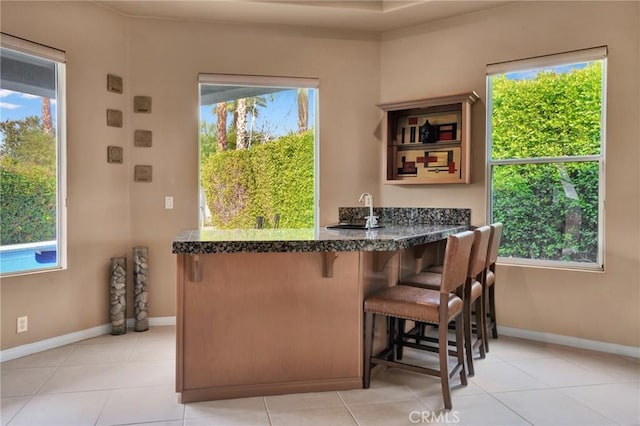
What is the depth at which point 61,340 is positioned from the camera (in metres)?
3.38

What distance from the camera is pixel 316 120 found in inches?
164

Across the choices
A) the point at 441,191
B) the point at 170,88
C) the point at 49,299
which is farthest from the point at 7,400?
the point at 441,191

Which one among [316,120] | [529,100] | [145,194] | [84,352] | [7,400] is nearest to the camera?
[7,400]

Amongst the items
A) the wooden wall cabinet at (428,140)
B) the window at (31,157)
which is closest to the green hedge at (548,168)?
the wooden wall cabinet at (428,140)

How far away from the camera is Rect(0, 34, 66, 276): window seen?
309cm

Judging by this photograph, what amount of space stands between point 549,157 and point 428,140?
3.28ft

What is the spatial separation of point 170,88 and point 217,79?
0.43 metres

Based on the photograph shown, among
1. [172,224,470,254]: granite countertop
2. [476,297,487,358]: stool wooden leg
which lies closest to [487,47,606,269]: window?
[476,297,487,358]: stool wooden leg

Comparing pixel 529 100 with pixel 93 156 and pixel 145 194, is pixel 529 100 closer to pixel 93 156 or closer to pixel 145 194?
pixel 145 194

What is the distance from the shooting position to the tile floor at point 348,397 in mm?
2215

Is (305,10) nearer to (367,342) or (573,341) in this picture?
(367,342)

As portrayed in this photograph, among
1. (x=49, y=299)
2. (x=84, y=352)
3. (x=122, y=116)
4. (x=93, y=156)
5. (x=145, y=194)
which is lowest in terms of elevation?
(x=84, y=352)

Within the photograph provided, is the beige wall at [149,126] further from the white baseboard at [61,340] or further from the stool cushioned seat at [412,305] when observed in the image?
the stool cushioned seat at [412,305]

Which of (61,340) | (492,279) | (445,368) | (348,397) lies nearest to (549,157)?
(492,279)
